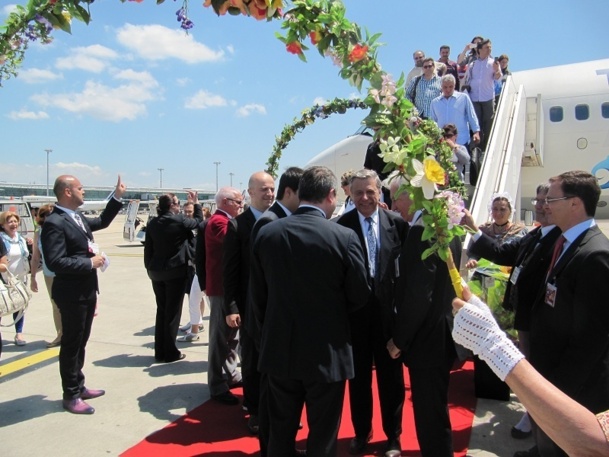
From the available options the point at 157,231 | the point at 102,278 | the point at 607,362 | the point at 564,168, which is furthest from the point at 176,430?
the point at 564,168

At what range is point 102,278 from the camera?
38.9 feet

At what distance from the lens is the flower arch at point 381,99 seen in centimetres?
197

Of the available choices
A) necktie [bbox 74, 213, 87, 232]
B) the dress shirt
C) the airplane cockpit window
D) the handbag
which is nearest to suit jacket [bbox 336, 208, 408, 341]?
necktie [bbox 74, 213, 87, 232]

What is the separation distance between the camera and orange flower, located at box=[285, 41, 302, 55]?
Answer: 8.05 feet

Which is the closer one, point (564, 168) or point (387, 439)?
point (387, 439)

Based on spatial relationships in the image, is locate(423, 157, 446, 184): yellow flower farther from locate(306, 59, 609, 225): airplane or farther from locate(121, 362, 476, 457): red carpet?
locate(306, 59, 609, 225): airplane

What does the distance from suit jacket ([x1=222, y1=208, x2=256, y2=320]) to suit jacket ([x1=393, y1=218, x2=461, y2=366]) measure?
147 centimetres

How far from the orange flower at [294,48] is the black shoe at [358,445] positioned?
2821 mm

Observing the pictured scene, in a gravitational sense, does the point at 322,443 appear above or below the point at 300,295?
below

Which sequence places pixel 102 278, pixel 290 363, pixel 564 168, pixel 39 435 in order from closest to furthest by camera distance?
1. pixel 290 363
2. pixel 39 435
3. pixel 102 278
4. pixel 564 168

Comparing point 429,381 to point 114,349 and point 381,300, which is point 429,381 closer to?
point 381,300

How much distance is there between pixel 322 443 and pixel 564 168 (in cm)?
1315

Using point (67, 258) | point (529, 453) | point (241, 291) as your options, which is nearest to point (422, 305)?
point (529, 453)

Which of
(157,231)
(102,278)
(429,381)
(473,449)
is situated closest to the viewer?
(429,381)
